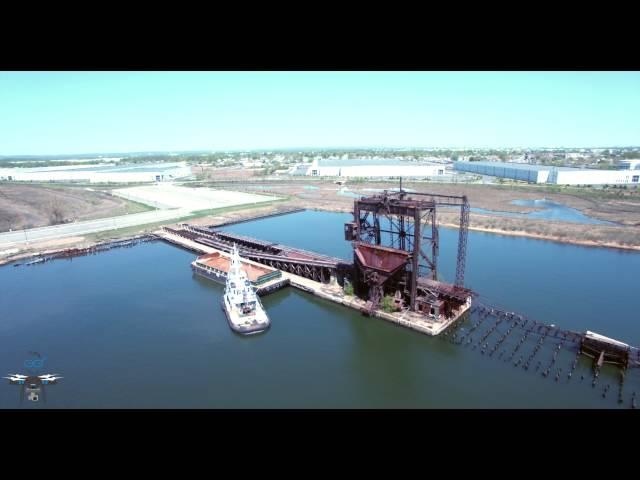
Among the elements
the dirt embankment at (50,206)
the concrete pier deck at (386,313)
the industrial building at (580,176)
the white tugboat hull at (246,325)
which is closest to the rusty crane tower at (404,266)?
the concrete pier deck at (386,313)

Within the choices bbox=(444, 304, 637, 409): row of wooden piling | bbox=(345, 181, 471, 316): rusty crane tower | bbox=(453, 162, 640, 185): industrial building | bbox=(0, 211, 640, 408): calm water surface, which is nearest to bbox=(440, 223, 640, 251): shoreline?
bbox=(0, 211, 640, 408): calm water surface

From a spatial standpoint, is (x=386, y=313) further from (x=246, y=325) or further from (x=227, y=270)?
(x=227, y=270)

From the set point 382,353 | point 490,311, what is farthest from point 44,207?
point 490,311

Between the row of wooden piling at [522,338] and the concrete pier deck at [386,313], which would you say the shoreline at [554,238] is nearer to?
the row of wooden piling at [522,338]

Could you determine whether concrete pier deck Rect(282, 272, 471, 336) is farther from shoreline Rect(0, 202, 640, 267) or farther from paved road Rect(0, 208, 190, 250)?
paved road Rect(0, 208, 190, 250)
